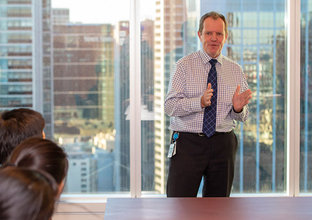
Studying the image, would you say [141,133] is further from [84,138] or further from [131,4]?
[131,4]

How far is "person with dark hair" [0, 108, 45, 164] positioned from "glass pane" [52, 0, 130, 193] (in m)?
1.91

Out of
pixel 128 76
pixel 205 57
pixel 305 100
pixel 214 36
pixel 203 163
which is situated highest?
pixel 214 36

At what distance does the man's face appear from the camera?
317 cm

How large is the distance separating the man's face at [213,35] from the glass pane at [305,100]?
1.24 meters

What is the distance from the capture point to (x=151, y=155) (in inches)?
162

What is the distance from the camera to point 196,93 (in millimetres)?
3164

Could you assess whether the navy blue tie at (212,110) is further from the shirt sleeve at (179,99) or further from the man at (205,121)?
the shirt sleeve at (179,99)

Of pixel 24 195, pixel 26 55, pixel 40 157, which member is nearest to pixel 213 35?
pixel 26 55

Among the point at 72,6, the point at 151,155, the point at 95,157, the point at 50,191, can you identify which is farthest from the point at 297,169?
the point at 50,191

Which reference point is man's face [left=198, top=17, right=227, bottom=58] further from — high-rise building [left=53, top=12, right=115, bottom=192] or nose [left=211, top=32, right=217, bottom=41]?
high-rise building [left=53, top=12, right=115, bottom=192]

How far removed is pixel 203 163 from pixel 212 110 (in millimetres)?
365

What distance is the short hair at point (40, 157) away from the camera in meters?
1.37

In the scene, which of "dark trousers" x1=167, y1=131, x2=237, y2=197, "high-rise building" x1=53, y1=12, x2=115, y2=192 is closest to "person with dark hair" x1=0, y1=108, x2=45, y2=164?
"dark trousers" x1=167, y1=131, x2=237, y2=197

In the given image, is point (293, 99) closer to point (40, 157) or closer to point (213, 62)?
point (213, 62)
